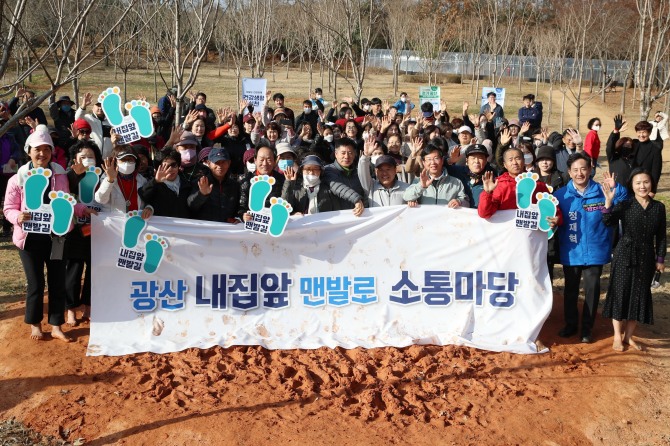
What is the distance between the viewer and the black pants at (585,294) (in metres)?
6.39

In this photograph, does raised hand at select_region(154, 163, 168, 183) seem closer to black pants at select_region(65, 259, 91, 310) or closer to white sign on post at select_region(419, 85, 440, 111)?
black pants at select_region(65, 259, 91, 310)

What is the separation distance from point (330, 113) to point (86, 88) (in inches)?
783

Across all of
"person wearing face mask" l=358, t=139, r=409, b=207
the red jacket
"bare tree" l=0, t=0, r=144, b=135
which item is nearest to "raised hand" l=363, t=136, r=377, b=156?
"person wearing face mask" l=358, t=139, r=409, b=207

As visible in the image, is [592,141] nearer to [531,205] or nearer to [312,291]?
[531,205]

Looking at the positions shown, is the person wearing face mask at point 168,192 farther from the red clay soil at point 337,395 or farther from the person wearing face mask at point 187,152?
the red clay soil at point 337,395

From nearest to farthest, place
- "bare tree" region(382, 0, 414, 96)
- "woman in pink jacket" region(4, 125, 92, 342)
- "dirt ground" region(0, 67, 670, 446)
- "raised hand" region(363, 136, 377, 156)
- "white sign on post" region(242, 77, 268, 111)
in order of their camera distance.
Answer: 1. "dirt ground" region(0, 67, 670, 446)
2. "woman in pink jacket" region(4, 125, 92, 342)
3. "raised hand" region(363, 136, 377, 156)
4. "white sign on post" region(242, 77, 268, 111)
5. "bare tree" region(382, 0, 414, 96)

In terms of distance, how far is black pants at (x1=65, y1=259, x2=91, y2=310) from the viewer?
252 inches

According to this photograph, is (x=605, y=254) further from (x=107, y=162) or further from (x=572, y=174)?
(x=107, y=162)

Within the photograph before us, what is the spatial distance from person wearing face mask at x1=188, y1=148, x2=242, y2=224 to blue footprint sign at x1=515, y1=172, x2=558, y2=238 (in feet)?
8.53

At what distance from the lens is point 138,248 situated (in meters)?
5.99

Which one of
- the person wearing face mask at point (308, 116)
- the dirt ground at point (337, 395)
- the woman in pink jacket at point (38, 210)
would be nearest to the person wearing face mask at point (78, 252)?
the woman in pink jacket at point (38, 210)

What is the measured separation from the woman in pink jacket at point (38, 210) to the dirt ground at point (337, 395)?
303 millimetres

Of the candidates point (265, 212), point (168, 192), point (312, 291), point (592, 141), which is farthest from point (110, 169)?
point (592, 141)

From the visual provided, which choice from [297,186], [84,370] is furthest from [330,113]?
[84,370]
